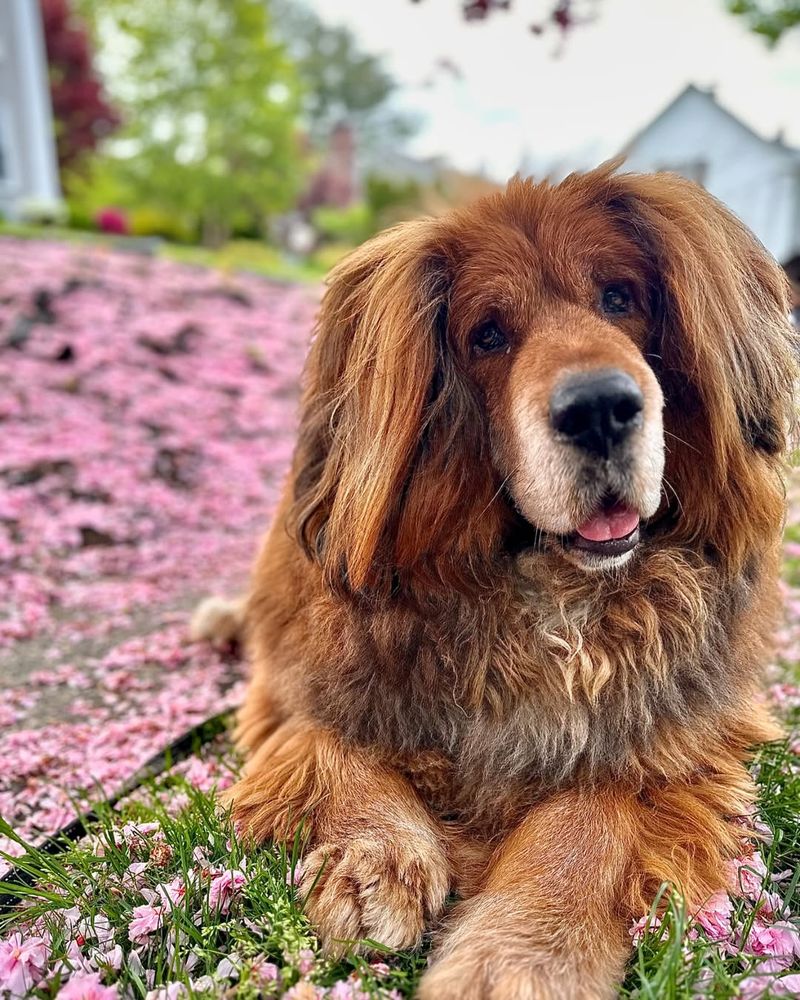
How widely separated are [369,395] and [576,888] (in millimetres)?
1296

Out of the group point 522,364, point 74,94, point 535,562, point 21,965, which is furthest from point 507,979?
point 74,94

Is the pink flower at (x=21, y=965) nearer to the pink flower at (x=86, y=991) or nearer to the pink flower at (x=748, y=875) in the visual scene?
the pink flower at (x=86, y=991)

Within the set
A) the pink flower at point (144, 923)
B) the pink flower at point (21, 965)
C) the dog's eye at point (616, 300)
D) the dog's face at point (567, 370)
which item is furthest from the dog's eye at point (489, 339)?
the pink flower at point (21, 965)

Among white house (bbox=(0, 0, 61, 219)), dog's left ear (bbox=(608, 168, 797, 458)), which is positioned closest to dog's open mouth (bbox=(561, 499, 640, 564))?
dog's left ear (bbox=(608, 168, 797, 458))

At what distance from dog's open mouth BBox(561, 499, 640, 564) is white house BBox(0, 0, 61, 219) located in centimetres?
2516

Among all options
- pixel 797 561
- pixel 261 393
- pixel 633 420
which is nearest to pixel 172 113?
pixel 261 393

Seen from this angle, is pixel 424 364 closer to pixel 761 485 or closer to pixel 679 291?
pixel 679 291

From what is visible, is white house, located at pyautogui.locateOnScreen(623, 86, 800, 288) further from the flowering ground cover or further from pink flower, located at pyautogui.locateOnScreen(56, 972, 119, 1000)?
pink flower, located at pyautogui.locateOnScreen(56, 972, 119, 1000)

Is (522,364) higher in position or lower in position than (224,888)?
higher

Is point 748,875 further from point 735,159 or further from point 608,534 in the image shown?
point 735,159

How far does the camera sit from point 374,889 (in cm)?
190

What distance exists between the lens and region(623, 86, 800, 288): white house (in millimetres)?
3113

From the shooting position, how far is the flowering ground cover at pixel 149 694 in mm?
1815

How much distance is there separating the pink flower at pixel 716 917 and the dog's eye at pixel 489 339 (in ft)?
4.68
